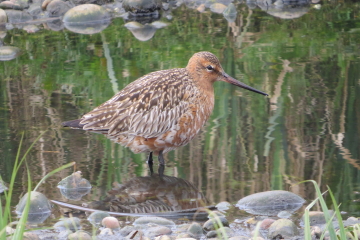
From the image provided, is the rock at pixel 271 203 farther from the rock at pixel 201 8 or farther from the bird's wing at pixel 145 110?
the rock at pixel 201 8

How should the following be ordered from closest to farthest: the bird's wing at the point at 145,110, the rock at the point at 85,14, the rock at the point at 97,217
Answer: the rock at the point at 97,217 < the bird's wing at the point at 145,110 < the rock at the point at 85,14

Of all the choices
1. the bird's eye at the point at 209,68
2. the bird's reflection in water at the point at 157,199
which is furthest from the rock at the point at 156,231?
the bird's eye at the point at 209,68

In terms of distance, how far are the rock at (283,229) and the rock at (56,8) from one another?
8.55 metres

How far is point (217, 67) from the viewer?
644 centimetres

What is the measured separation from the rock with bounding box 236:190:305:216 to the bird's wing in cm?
127

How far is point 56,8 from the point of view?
1200 centimetres

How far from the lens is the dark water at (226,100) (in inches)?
227

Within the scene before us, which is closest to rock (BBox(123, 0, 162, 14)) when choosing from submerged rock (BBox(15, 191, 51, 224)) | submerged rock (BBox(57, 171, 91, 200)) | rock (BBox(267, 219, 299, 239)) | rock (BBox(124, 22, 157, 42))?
rock (BBox(124, 22, 157, 42))

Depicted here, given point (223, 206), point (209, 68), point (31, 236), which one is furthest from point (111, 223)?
point (209, 68)

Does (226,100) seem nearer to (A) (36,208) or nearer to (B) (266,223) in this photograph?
(B) (266,223)

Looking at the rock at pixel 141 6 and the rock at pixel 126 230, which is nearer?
the rock at pixel 126 230

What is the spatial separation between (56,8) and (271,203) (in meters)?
8.11

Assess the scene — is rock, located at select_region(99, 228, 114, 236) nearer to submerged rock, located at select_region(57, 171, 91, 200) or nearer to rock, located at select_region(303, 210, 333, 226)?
submerged rock, located at select_region(57, 171, 91, 200)

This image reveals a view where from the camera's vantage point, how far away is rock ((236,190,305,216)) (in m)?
4.98
